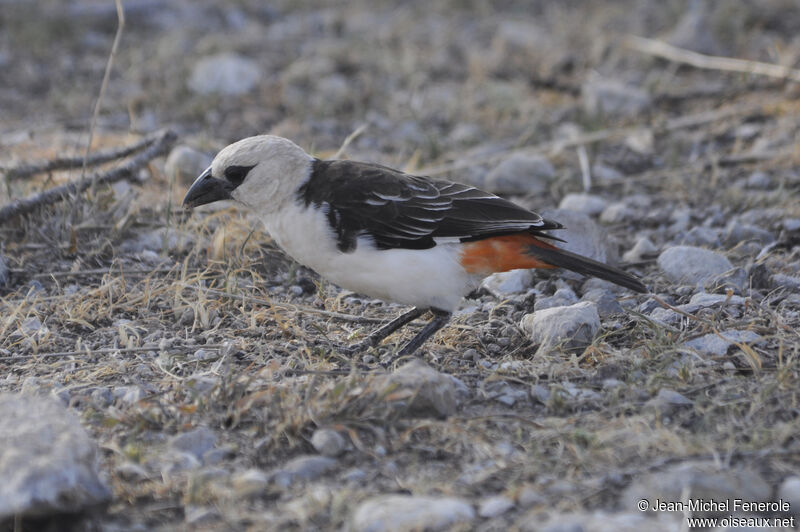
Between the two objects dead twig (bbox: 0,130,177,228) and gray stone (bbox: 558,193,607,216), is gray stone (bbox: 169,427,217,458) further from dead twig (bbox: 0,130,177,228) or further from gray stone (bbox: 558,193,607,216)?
gray stone (bbox: 558,193,607,216)

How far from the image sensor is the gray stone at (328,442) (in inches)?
124

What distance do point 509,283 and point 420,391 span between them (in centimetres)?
174

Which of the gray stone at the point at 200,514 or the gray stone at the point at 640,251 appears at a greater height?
the gray stone at the point at 200,514

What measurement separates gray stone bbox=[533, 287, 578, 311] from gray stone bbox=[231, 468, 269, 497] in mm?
2006

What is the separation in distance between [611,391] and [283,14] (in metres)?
7.76

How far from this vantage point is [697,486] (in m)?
2.80

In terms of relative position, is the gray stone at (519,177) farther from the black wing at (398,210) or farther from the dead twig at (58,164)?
the dead twig at (58,164)

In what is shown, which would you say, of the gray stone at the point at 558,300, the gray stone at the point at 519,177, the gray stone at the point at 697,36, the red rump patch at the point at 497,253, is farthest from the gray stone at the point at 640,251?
the gray stone at the point at 697,36

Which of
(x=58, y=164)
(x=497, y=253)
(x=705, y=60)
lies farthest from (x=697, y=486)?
(x=705, y=60)

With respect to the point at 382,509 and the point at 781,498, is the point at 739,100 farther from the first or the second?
the point at 382,509

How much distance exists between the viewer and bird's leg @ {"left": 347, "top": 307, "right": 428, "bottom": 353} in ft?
14.0

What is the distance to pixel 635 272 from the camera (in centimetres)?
→ 515

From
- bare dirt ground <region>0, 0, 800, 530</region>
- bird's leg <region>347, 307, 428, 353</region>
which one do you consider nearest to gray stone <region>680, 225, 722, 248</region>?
bare dirt ground <region>0, 0, 800, 530</region>

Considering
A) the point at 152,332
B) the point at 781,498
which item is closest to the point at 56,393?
the point at 152,332
